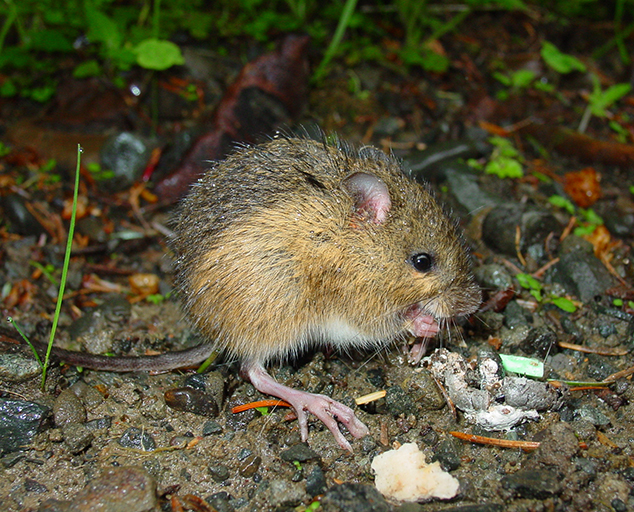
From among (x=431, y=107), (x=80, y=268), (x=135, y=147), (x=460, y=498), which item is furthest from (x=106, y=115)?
(x=460, y=498)

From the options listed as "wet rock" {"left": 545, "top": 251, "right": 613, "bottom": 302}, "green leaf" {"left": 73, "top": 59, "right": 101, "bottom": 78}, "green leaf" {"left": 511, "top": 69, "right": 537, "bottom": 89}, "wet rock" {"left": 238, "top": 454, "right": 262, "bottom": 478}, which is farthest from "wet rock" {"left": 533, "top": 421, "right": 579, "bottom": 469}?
"green leaf" {"left": 73, "top": 59, "right": 101, "bottom": 78}

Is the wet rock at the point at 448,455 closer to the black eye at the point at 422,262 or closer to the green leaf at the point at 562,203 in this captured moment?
the black eye at the point at 422,262

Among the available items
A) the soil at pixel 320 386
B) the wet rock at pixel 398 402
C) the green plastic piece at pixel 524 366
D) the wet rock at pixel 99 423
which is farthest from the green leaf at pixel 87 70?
the green plastic piece at pixel 524 366

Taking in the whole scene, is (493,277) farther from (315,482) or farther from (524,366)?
(315,482)

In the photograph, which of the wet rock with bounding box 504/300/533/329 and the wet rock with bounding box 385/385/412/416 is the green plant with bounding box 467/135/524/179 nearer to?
the wet rock with bounding box 504/300/533/329

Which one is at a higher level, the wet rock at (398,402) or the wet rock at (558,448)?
the wet rock at (558,448)

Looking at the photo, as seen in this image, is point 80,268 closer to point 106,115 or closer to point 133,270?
point 133,270

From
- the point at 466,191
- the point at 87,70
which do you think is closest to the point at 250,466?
the point at 466,191
